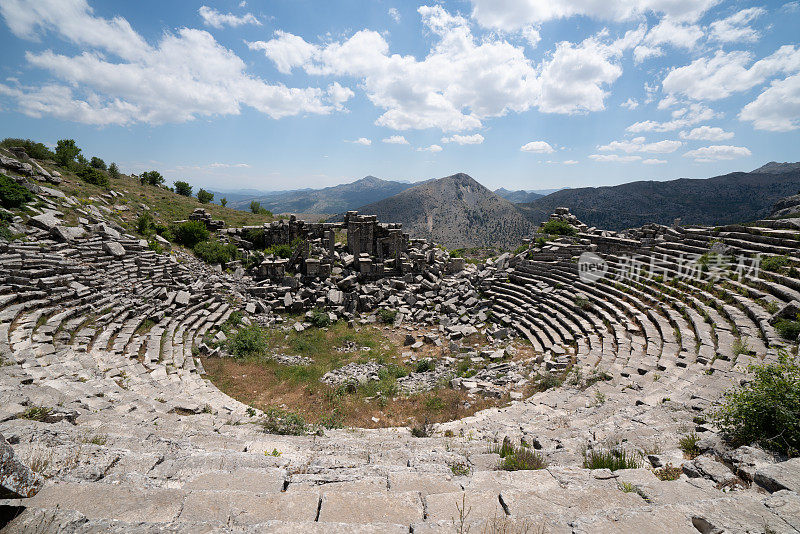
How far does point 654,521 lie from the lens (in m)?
3.24

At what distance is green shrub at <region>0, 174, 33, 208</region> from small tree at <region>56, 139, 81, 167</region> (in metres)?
12.2

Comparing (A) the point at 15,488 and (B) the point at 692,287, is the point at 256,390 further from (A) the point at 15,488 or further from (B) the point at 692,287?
(B) the point at 692,287

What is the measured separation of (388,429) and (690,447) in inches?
246

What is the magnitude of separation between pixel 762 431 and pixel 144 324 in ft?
59.4

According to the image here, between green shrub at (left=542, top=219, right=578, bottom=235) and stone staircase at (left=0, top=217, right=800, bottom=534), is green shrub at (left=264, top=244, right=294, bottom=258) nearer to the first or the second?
stone staircase at (left=0, top=217, right=800, bottom=534)

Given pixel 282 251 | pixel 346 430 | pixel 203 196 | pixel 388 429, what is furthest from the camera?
pixel 203 196

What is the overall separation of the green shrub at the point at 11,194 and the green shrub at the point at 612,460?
25120 mm

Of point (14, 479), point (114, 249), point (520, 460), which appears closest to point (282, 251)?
point (114, 249)

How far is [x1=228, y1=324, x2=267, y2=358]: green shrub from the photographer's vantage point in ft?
46.6

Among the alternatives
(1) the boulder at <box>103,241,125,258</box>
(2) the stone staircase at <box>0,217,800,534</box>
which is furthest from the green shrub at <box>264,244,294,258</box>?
(1) the boulder at <box>103,241,125,258</box>

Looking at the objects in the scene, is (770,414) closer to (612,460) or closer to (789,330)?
(612,460)

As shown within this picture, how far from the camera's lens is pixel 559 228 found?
82.3ft

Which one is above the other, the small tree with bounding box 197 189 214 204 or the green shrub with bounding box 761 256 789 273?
the small tree with bounding box 197 189 214 204

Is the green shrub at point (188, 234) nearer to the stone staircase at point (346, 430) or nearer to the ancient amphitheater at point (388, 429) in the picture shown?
the ancient amphitheater at point (388, 429)
